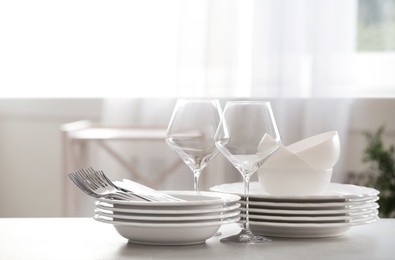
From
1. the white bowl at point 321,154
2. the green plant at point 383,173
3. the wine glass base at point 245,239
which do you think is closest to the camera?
the wine glass base at point 245,239

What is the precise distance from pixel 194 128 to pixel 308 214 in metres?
A: 0.23

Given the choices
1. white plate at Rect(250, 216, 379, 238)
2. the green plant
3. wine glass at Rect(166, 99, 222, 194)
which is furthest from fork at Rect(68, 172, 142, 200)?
the green plant

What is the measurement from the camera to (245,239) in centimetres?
128

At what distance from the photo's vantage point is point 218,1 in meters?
3.63

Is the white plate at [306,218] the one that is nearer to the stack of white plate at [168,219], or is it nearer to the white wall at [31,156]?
the stack of white plate at [168,219]

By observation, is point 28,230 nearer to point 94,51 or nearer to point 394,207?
point 394,207

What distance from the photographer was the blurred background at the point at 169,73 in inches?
141

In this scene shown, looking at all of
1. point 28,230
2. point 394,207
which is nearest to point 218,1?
point 394,207

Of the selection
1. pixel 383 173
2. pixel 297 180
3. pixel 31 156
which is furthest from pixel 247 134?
pixel 31 156

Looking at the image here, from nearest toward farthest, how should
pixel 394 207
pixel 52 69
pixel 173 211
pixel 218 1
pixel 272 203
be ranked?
pixel 173 211 → pixel 272 203 → pixel 394 207 → pixel 218 1 → pixel 52 69

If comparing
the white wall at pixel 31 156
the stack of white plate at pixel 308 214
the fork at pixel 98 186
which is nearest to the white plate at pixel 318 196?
the stack of white plate at pixel 308 214

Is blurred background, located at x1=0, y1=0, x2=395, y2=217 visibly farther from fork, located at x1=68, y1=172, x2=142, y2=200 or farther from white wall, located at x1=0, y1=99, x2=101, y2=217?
fork, located at x1=68, y1=172, x2=142, y2=200

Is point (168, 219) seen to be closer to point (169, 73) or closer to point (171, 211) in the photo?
point (171, 211)

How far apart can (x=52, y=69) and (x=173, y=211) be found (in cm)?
284
